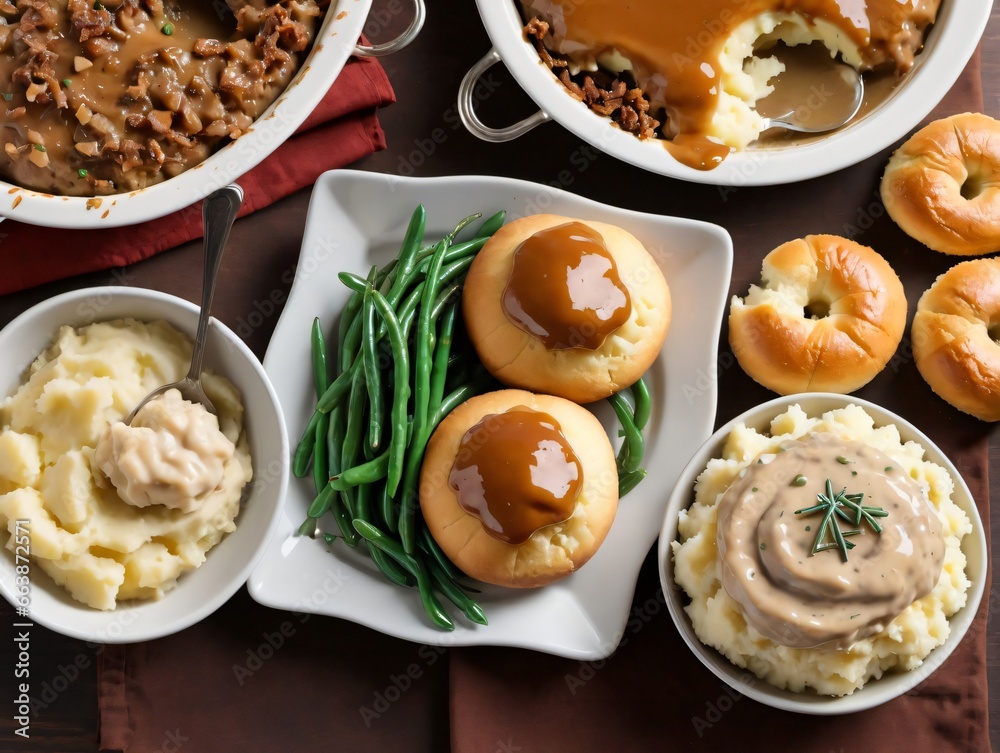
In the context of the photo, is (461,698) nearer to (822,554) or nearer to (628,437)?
(628,437)

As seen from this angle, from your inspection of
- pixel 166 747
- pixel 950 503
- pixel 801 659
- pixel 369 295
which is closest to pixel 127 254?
pixel 369 295

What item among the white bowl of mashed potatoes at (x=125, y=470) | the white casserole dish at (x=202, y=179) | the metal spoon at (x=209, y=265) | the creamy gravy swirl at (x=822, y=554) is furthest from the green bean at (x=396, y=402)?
the creamy gravy swirl at (x=822, y=554)

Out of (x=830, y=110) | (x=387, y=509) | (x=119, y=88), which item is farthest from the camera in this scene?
(x=830, y=110)

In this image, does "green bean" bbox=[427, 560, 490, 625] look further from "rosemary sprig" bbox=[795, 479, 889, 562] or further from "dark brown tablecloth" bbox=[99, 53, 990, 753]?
"rosemary sprig" bbox=[795, 479, 889, 562]

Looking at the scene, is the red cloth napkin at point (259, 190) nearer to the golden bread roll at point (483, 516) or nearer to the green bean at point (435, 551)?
the golden bread roll at point (483, 516)

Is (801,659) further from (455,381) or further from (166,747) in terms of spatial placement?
(166,747)

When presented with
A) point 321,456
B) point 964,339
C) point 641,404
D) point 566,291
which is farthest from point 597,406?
point 964,339

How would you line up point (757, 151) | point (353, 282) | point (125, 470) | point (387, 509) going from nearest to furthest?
1. point (125, 470)
2. point (387, 509)
3. point (353, 282)
4. point (757, 151)
